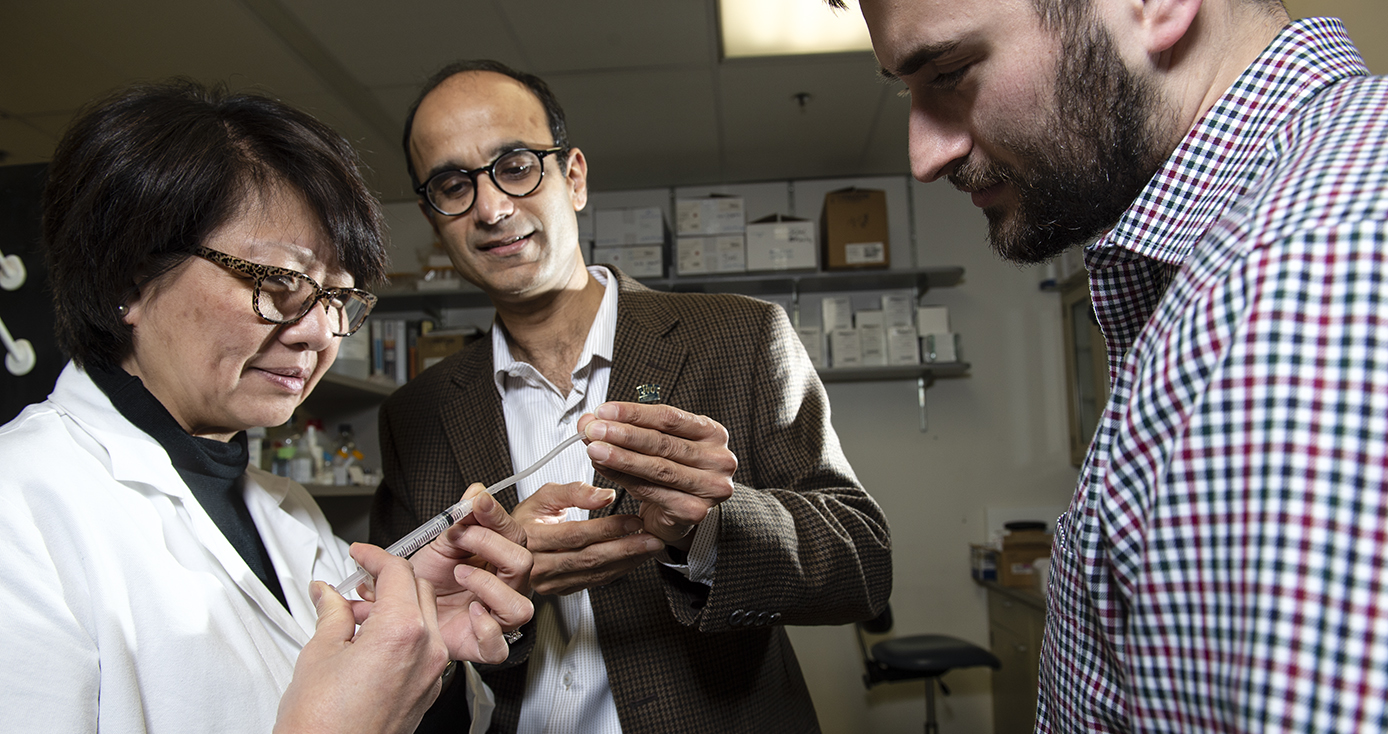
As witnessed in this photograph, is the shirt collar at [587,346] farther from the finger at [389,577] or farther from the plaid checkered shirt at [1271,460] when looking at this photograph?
the plaid checkered shirt at [1271,460]

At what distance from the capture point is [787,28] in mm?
2881

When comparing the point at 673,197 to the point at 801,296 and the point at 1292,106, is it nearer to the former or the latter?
the point at 801,296

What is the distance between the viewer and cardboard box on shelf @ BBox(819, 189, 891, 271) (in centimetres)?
390

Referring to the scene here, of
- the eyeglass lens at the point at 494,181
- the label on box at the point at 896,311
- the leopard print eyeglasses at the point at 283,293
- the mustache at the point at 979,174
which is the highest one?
the eyeglass lens at the point at 494,181

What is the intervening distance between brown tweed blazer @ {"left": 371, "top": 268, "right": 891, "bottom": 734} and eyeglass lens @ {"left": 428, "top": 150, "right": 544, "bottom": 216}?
0.89 ft

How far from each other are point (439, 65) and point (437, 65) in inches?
0.8

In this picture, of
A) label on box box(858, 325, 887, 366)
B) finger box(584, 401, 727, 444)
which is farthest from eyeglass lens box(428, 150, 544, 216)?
label on box box(858, 325, 887, 366)

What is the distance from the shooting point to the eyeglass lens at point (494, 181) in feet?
4.88

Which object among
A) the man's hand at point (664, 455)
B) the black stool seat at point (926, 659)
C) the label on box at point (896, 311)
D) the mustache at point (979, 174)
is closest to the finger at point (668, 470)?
the man's hand at point (664, 455)

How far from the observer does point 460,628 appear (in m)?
0.96

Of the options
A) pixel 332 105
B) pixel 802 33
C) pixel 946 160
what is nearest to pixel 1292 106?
pixel 946 160

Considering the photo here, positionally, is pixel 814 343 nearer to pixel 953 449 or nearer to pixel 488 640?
pixel 953 449

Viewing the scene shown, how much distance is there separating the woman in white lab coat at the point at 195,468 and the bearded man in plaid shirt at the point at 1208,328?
60cm

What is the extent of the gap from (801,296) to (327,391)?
235cm
